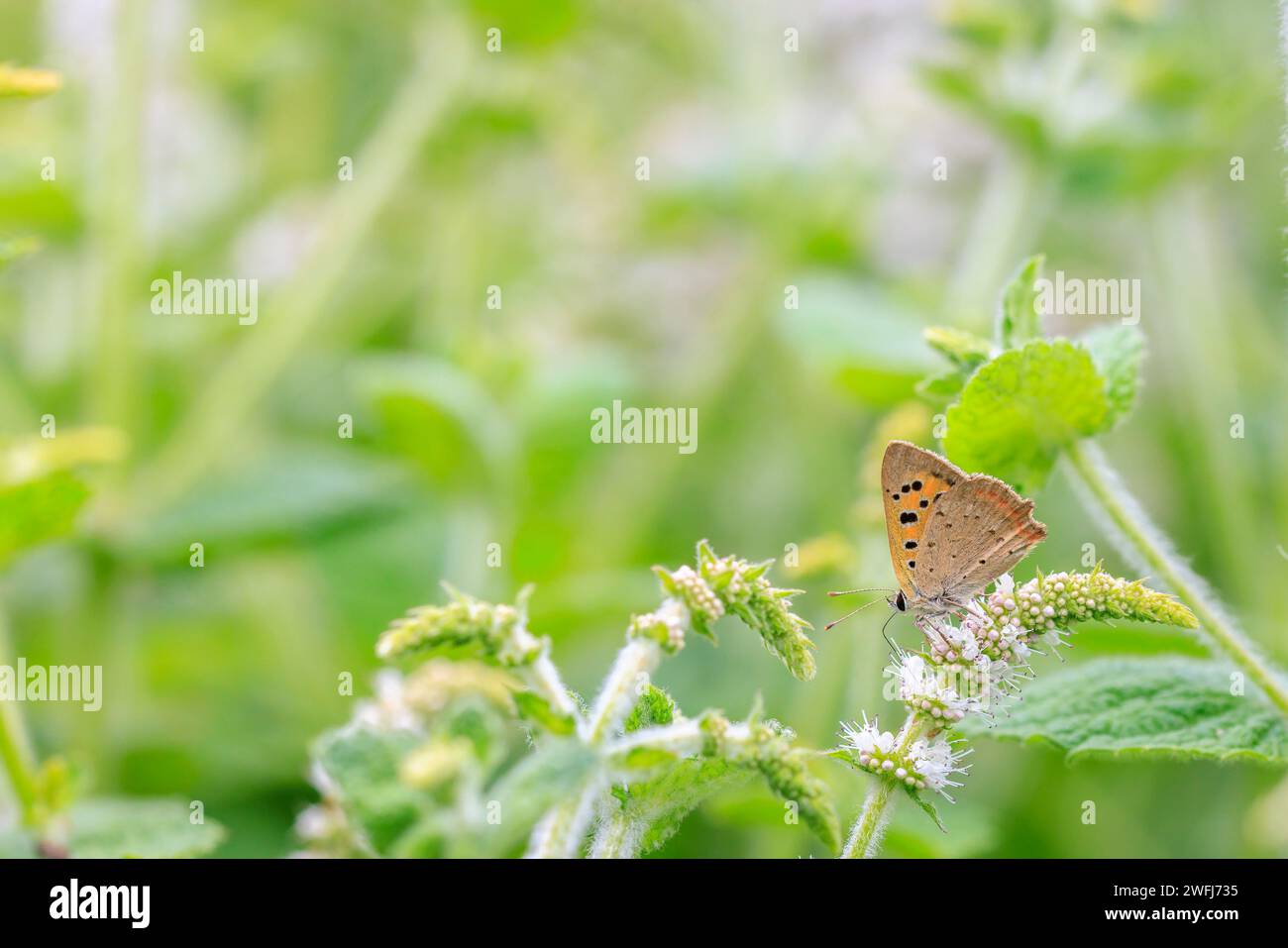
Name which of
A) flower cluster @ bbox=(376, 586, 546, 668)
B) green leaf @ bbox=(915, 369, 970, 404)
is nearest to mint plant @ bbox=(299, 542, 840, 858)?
flower cluster @ bbox=(376, 586, 546, 668)

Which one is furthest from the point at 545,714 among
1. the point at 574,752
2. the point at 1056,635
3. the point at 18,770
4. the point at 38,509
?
the point at 38,509

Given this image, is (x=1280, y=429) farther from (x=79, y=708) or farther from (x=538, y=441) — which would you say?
(x=79, y=708)

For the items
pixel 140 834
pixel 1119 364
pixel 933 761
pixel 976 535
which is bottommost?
pixel 140 834

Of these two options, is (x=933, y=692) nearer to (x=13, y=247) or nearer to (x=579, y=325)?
(x=13, y=247)

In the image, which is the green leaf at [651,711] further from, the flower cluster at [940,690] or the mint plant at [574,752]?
the flower cluster at [940,690]

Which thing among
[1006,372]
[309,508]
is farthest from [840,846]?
[309,508]

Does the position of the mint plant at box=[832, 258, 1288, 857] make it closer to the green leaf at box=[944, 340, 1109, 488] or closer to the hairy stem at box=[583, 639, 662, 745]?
the green leaf at box=[944, 340, 1109, 488]

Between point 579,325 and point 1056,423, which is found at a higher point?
point 579,325
